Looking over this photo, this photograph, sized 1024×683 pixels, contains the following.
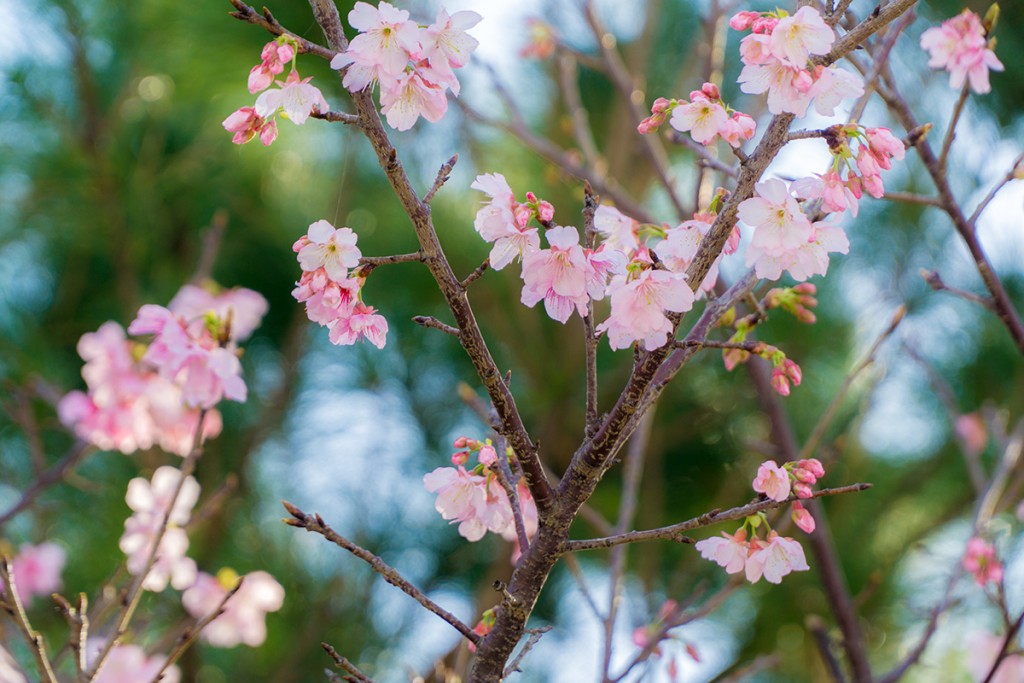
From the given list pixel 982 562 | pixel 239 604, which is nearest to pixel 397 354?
pixel 239 604

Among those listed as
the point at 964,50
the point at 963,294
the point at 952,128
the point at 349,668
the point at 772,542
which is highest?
the point at 964,50

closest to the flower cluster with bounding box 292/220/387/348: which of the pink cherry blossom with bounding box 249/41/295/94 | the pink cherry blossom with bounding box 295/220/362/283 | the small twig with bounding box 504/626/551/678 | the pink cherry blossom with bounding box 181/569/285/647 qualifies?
the pink cherry blossom with bounding box 295/220/362/283

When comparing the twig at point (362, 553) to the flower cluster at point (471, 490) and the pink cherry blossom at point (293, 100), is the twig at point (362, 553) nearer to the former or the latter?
the flower cluster at point (471, 490)

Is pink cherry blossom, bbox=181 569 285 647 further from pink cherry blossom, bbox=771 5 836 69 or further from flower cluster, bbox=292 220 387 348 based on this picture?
pink cherry blossom, bbox=771 5 836 69

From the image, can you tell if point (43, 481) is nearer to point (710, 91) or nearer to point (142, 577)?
point (142, 577)

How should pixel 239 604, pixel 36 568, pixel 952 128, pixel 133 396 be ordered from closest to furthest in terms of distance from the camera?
pixel 952 128 < pixel 133 396 < pixel 239 604 < pixel 36 568
